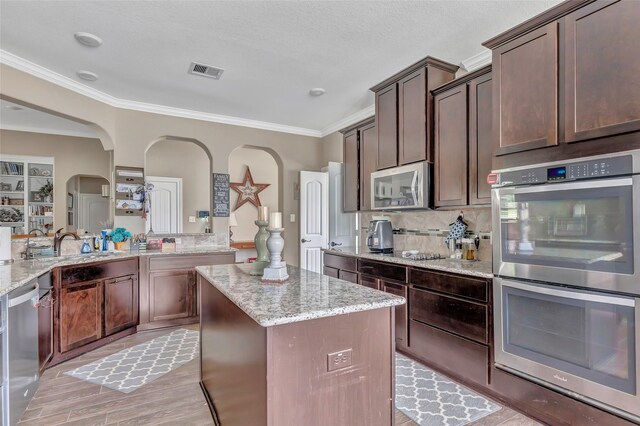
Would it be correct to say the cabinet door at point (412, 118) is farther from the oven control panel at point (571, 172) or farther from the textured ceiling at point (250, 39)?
the oven control panel at point (571, 172)

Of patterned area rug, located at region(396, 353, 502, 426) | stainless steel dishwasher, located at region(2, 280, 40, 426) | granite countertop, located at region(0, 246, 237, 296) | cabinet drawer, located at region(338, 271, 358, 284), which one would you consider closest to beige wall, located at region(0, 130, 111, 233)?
granite countertop, located at region(0, 246, 237, 296)

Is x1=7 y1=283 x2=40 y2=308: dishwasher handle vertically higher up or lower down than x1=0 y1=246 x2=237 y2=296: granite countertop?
lower down

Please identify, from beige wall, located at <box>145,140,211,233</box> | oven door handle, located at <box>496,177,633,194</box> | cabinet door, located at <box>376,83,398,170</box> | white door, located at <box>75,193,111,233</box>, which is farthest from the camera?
white door, located at <box>75,193,111,233</box>

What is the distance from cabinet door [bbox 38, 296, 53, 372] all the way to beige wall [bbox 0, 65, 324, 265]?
1.65 m

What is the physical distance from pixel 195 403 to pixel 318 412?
4.80 feet

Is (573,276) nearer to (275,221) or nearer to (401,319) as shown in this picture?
(401,319)

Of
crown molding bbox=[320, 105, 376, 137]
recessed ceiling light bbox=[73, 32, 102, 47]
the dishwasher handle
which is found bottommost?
the dishwasher handle

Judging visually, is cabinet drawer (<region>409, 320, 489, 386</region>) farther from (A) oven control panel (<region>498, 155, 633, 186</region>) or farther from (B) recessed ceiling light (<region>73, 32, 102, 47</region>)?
(B) recessed ceiling light (<region>73, 32, 102, 47</region>)

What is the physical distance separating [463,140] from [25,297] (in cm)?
350

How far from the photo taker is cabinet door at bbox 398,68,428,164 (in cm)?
323

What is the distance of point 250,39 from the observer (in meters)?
2.94

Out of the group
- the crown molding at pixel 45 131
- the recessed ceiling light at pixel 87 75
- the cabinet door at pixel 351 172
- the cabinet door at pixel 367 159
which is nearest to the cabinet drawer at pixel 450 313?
→ the cabinet door at pixel 367 159

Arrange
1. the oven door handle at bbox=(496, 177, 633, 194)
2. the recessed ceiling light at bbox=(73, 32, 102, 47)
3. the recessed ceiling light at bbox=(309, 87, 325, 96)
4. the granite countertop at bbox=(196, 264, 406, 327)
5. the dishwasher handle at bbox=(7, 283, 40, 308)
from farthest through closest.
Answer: the recessed ceiling light at bbox=(309, 87, 325, 96)
the recessed ceiling light at bbox=(73, 32, 102, 47)
the dishwasher handle at bbox=(7, 283, 40, 308)
the oven door handle at bbox=(496, 177, 633, 194)
the granite countertop at bbox=(196, 264, 406, 327)

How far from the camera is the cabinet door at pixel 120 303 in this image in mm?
3524
